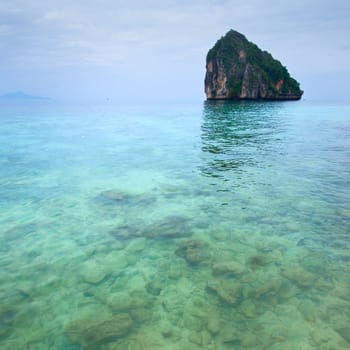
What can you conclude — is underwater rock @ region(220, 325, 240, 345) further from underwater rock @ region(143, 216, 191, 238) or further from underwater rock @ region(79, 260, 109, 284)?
underwater rock @ region(143, 216, 191, 238)

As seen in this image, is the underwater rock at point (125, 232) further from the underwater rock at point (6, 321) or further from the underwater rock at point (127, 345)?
the underwater rock at point (127, 345)

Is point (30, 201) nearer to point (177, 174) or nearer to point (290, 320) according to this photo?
point (177, 174)

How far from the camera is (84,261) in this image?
7.65 meters

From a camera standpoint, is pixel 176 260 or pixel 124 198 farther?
pixel 124 198

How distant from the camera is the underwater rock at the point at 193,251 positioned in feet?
25.0

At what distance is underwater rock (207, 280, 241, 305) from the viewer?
6.01m

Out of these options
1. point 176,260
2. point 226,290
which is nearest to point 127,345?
point 226,290

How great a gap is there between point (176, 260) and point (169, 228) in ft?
6.66

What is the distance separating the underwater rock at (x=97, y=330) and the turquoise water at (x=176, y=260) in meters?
0.02

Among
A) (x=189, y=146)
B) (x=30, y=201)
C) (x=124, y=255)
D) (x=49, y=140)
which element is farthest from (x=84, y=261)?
(x=49, y=140)

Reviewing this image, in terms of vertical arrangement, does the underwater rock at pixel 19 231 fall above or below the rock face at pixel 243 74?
below

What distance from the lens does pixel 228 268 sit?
713cm

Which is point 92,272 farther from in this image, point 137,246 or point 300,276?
point 300,276

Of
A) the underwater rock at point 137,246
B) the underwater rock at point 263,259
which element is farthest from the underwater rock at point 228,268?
the underwater rock at point 137,246
